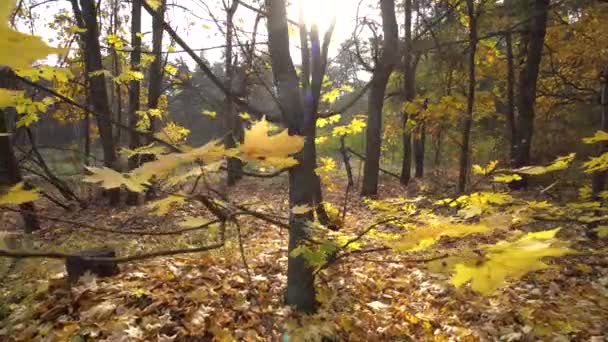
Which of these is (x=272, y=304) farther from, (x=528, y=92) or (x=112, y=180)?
(x=528, y=92)

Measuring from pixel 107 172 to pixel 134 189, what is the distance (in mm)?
145

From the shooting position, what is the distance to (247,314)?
12.0 feet

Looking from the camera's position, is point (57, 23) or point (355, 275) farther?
point (57, 23)

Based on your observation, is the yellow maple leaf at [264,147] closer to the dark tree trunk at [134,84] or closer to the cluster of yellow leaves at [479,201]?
the cluster of yellow leaves at [479,201]

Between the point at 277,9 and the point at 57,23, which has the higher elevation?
the point at 57,23

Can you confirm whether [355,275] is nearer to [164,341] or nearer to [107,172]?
[164,341]

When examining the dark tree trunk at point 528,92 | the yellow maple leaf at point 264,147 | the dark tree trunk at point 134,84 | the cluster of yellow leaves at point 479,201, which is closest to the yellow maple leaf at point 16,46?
the yellow maple leaf at point 264,147

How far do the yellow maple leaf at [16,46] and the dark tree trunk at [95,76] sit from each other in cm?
729

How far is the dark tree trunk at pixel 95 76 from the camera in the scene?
7.56 m

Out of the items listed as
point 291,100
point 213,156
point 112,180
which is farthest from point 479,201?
point 112,180

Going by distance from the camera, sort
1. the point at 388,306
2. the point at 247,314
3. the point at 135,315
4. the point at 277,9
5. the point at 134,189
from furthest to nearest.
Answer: the point at 388,306 < the point at 247,314 < the point at 135,315 < the point at 277,9 < the point at 134,189

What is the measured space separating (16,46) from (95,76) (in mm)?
8413

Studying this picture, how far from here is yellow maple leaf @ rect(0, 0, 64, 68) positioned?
587 mm

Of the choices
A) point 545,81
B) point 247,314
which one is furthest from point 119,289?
point 545,81
